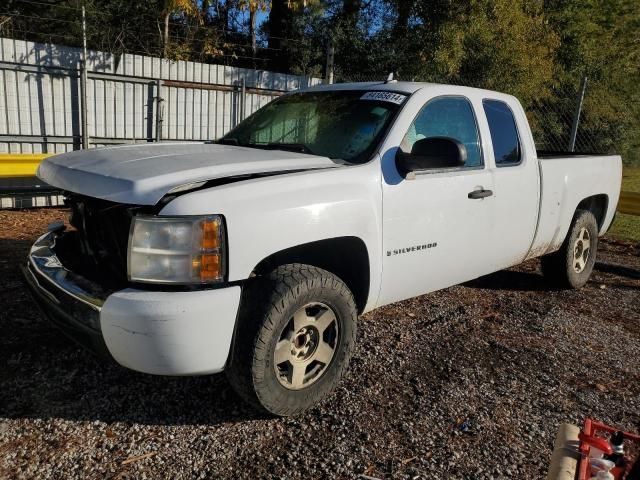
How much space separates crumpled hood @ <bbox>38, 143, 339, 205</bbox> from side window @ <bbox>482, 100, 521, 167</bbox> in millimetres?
1646

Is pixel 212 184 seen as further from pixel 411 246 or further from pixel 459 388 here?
pixel 459 388

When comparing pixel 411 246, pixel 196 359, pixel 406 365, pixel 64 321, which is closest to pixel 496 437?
pixel 406 365

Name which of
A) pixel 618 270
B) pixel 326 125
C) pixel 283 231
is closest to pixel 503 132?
pixel 326 125

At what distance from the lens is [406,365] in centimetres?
364

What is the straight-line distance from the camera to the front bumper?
2.41m

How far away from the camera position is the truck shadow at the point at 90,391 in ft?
9.55

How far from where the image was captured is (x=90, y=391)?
123 inches

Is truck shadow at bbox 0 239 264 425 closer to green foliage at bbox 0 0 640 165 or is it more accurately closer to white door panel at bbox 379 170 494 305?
white door panel at bbox 379 170 494 305

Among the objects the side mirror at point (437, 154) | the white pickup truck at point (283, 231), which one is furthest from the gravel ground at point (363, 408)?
the side mirror at point (437, 154)

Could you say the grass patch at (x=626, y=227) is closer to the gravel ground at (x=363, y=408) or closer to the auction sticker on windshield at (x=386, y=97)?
the gravel ground at (x=363, y=408)

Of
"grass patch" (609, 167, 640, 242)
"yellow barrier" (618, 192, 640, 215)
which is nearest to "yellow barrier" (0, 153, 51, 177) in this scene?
"yellow barrier" (618, 192, 640, 215)

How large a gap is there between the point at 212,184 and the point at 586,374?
2766 millimetres

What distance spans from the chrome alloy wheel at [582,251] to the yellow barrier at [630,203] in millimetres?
3418

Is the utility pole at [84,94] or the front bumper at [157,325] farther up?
the utility pole at [84,94]
